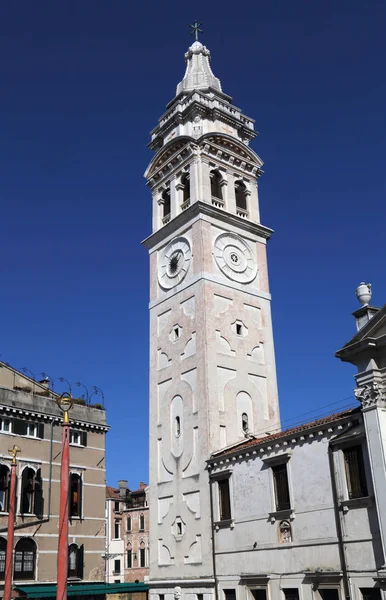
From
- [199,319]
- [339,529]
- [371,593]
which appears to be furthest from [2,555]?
[371,593]

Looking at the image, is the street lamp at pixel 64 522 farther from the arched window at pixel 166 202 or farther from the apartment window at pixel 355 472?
the arched window at pixel 166 202

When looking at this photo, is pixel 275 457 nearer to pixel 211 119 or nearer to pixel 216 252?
pixel 216 252

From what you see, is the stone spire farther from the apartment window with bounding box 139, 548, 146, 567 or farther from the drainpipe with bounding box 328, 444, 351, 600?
the apartment window with bounding box 139, 548, 146, 567

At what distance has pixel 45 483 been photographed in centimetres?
3788

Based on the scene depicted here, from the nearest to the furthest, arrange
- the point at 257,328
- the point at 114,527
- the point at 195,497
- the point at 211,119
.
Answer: the point at 195,497 → the point at 257,328 → the point at 211,119 → the point at 114,527

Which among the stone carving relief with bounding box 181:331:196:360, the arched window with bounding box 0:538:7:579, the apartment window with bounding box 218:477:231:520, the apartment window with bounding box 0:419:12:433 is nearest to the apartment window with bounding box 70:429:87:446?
the apartment window with bounding box 0:419:12:433

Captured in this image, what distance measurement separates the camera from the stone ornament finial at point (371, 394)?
71.8 ft

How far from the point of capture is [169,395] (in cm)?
3494

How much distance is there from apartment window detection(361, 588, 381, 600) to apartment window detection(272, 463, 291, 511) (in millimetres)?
4442

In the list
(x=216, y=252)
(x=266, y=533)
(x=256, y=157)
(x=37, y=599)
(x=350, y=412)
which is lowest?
(x=37, y=599)

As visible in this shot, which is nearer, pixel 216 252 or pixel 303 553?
pixel 303 553

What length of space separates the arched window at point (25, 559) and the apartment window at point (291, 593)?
55.7 ft

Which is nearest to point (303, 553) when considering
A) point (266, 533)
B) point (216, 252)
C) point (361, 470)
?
point (266, 533)

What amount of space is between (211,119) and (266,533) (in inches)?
1035
